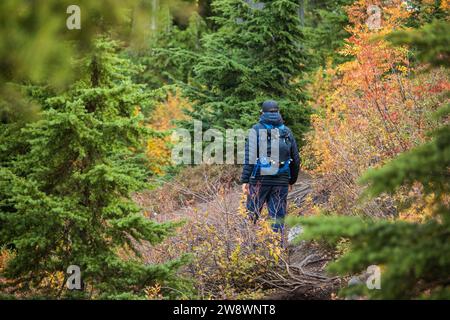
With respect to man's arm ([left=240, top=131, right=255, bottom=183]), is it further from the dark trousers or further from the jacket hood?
the jacket hood

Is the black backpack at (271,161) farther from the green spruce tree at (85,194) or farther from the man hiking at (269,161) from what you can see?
the green spruce tree at (85,194)

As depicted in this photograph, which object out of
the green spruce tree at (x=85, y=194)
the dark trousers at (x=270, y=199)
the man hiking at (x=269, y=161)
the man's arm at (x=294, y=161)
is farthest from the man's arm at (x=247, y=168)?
the green spruce tree at (x=85, y=194)

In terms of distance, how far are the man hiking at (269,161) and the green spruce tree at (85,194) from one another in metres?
2.06

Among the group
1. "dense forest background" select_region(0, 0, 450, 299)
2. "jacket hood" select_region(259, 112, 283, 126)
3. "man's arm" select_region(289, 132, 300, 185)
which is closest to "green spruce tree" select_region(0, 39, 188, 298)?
"dense forest background" select_region(0, 0, 450, 299)

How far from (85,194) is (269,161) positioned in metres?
2.79

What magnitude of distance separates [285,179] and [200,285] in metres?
2.22

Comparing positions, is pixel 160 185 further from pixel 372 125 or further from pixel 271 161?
pixel 372 125

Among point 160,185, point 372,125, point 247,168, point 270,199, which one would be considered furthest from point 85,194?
point 372,125

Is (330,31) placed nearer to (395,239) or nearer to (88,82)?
(88,82)

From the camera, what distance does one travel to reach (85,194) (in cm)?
576

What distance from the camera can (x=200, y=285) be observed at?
620 cm

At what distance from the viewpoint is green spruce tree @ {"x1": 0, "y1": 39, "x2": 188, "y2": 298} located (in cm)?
536
